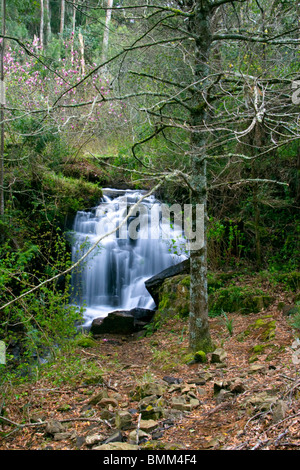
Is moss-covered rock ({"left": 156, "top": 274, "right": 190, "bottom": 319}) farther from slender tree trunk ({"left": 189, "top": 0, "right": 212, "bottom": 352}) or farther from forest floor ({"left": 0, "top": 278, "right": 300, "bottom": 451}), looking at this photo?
slender tree trunk ({"left": 189, "top": 0, "right": 212, "bottom": 352})

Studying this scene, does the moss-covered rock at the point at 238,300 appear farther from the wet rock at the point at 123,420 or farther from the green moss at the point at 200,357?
the wet rock at the point at 123,420

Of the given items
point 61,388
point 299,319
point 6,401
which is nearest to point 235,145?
point 299,319

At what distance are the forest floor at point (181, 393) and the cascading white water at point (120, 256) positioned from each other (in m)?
2.85

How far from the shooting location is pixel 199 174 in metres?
4.88

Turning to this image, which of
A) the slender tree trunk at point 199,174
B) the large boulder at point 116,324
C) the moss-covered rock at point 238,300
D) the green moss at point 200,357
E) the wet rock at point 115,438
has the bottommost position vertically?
the large boulder at point 116,324

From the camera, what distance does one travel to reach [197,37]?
4664 millimetres

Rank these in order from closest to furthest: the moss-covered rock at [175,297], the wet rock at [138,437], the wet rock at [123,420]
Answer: the wet rock at [138,437] < the wet rock at [123,420] < the moss-covered rock at [175,297]

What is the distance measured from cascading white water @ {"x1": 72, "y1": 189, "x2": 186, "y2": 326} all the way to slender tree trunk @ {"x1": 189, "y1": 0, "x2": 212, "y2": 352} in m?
3.48

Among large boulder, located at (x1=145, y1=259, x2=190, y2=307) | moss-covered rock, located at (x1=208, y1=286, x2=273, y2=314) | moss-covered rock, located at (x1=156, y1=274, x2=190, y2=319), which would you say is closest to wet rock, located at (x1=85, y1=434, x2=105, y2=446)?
moss-covered rock, located at (x1=208, y1=286, x2=273, y2=314)

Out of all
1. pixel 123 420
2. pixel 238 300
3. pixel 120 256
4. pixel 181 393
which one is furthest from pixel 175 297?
pixel 123 420

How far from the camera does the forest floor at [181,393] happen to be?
Answer: 2.64 m

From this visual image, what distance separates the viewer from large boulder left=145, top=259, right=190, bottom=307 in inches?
328

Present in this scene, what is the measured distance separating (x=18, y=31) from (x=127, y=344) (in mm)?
19453

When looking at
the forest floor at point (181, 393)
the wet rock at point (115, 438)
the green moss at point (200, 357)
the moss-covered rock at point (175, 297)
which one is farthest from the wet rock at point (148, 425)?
the moss-covered rock at point (175, 297)
